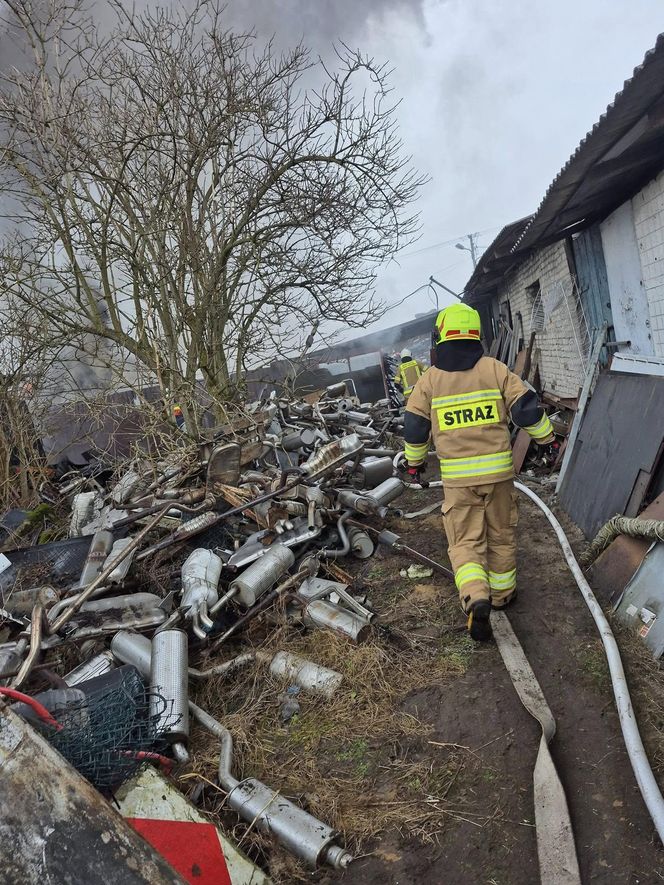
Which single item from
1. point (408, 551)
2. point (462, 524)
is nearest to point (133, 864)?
point (462, 524)

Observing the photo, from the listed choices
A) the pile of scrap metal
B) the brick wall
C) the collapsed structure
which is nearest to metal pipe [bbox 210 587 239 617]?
the pile of scrap metal

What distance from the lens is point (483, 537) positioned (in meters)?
3.48

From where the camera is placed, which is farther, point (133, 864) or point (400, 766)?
point (400, 766)

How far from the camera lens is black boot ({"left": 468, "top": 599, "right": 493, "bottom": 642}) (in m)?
3.15

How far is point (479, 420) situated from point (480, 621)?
3.87ft

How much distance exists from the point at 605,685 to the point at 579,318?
229 inches

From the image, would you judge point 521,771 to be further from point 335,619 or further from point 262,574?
point 262,574

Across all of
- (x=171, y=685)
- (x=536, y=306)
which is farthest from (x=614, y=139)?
(x=536, y=306)

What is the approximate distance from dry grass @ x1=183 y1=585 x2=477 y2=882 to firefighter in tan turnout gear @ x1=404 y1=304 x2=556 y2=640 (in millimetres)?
448

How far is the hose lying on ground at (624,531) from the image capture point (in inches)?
119

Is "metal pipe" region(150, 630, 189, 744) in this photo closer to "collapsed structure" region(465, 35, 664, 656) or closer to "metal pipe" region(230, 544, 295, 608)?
"metal pipe" region(230, 544, 295, 608)

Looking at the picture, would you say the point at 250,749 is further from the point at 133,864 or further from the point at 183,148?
the point at 183,148

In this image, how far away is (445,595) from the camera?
398cm

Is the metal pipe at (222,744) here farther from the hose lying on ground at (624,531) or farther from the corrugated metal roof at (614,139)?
the corrugated metal roof at (614,139)
